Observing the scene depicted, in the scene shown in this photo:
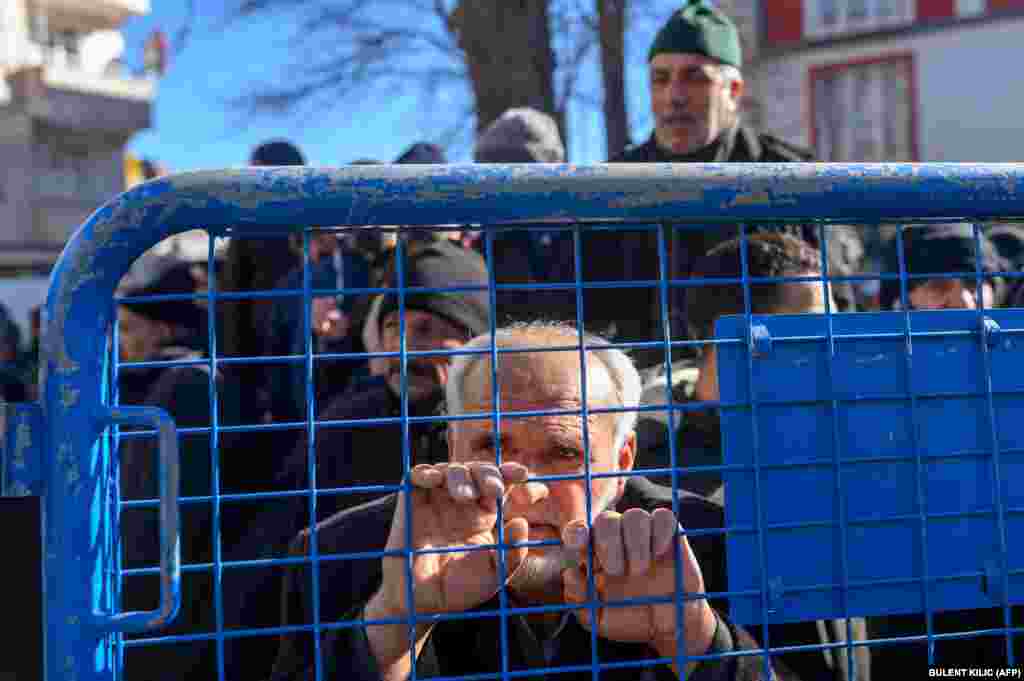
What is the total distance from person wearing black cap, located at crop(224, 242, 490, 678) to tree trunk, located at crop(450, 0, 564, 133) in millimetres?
4542

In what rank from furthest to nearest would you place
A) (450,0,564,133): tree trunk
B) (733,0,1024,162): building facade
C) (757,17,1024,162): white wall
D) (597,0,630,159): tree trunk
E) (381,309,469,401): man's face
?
(733,0,1024,162): building facade → (757,17,1024,162): white wall → (597,0,630,159): tree trunk → (450,0,564,133): tree trunk → (381,309,469,401): man's face

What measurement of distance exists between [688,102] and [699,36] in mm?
232

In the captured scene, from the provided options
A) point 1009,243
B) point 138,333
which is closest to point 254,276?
point 138,333

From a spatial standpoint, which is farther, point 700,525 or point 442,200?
point 700,525

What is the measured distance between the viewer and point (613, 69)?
9.74 m

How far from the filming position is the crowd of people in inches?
56.7

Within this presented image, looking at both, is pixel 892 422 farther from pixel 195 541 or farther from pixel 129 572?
pixel 195 541

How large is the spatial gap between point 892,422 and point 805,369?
0.46ft

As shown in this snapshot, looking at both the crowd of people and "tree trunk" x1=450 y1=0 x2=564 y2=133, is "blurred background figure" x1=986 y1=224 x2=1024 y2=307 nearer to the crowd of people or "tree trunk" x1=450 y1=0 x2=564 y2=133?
the crowd of people

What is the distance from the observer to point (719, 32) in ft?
12.6

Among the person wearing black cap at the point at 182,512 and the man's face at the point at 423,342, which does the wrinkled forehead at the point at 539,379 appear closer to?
the person wearing black cap at the point at 182,512

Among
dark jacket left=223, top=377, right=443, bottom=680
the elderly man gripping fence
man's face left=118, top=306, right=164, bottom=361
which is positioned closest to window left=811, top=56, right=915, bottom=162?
man's face left=118, top=306, right=164, bottom=361

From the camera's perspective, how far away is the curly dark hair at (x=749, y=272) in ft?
9.08

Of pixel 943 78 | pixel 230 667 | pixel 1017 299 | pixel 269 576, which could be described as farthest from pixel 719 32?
pixel 943 78
